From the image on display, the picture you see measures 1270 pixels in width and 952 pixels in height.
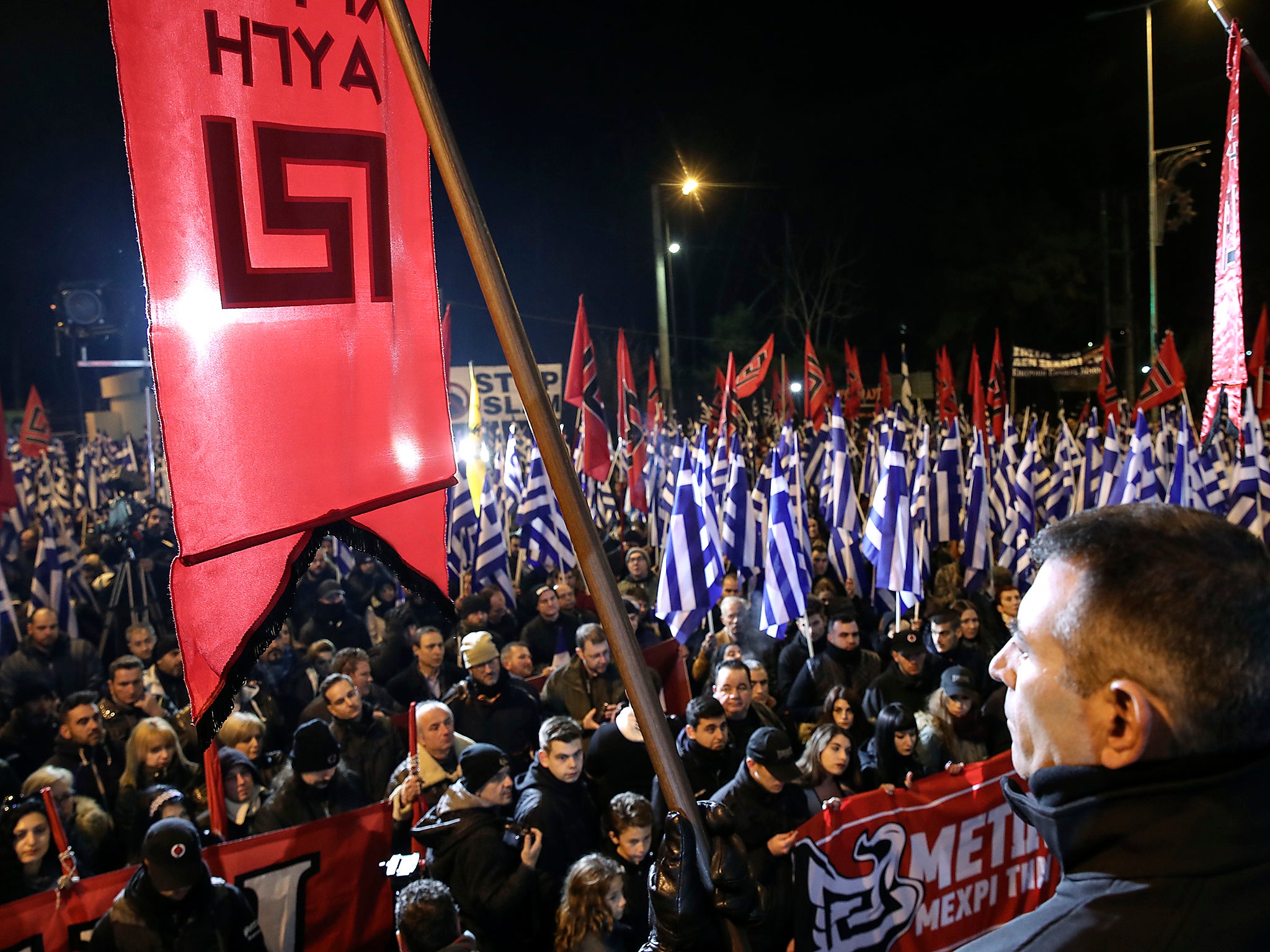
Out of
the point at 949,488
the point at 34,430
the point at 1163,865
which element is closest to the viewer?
the point at 1163,865

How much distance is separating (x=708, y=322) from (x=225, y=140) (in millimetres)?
35375

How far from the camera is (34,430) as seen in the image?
65.1ft

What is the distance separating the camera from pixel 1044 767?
130 centimetres

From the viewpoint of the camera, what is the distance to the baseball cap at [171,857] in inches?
140

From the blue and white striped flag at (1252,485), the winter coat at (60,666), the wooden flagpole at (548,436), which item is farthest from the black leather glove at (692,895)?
the blue and white striped flag at (1252,485)

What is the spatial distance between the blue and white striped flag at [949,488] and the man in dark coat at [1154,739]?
995cm

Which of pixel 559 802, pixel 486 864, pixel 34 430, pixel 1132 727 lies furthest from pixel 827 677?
pixel 34 430

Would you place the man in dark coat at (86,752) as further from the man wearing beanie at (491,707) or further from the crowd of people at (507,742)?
the man wearing beanie at (491,707)

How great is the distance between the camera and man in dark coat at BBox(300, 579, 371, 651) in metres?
9.55

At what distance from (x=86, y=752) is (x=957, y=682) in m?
5.55

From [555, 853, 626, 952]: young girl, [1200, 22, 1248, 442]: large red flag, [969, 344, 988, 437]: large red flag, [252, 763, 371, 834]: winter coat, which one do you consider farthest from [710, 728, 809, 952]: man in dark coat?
[969, 344, 988, 437]: large red flag

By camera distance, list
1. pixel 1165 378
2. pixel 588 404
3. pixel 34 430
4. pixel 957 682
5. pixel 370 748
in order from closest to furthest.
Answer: pixel 370 748
pixel 957 682
pixel 588 404
pixel 1165 378
pixel 34 430

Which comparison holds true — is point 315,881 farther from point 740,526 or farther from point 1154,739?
point 740,526

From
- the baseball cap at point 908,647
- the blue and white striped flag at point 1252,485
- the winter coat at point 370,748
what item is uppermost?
the blue and white striped flag at point 1252,485
